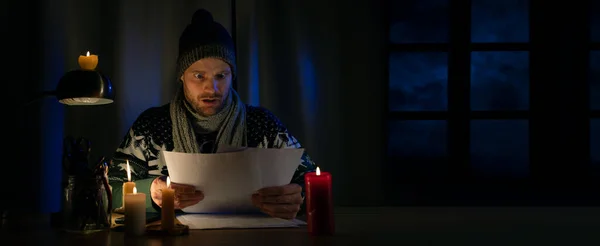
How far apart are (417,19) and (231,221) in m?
2.20

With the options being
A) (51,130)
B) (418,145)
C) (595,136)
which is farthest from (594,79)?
(51,130)

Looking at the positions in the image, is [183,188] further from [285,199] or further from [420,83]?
[420,83]

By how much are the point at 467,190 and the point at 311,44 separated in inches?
35.4

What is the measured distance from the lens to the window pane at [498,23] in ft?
10.6

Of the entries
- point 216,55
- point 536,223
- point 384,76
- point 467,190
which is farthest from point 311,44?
point 536,223

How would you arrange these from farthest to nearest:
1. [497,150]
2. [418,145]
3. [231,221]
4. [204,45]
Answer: [418,145] < [497,150] < [204,45] < [231,221]

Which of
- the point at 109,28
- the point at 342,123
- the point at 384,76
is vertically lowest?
the point at 342,123

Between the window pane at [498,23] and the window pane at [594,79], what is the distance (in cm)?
47

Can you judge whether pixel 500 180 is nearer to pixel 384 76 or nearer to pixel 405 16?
pixel 384 76

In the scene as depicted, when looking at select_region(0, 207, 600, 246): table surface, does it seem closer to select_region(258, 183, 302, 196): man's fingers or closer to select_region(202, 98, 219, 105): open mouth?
select_region(258, 183, 302, 196): man's fingers

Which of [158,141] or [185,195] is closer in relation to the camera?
[185,195]

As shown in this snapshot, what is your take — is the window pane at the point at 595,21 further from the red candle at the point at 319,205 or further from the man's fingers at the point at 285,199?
the red candle at the point at 319,205

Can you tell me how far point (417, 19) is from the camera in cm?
334

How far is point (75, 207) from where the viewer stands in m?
1.34
